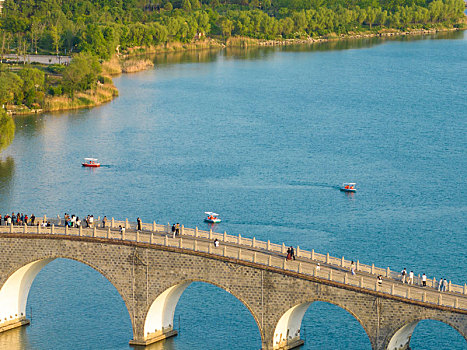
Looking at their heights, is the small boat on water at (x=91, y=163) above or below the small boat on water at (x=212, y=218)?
above

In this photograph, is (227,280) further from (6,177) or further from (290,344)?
(6,177)

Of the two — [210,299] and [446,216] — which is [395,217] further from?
[210,299]

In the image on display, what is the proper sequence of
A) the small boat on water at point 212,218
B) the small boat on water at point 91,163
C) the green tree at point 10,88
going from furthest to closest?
the green tree at point 10,88, the small boat on water at point 91,163, the small boat on water at point 212,218

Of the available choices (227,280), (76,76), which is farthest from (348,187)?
(76,76)

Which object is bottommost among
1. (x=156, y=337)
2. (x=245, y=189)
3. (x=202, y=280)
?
(x=156, y=337)

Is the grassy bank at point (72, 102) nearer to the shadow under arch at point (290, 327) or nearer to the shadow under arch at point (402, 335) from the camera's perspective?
the shadow under arch at point (290, 327)

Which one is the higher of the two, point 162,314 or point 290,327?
point 290,327

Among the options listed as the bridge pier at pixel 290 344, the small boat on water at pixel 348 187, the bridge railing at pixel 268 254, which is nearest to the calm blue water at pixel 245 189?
the small boat on water at pixel 348 187
